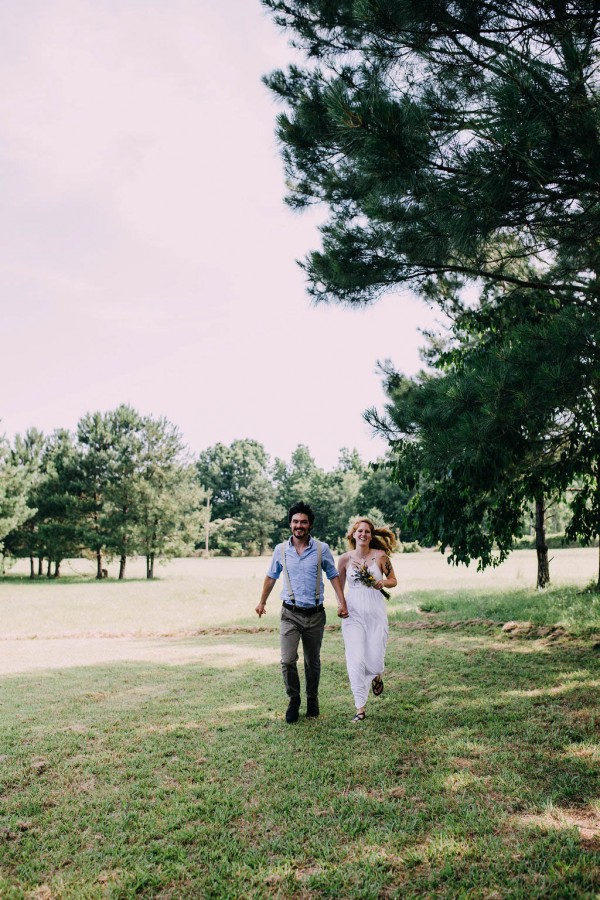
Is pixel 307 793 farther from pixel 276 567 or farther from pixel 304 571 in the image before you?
pixel 276 567

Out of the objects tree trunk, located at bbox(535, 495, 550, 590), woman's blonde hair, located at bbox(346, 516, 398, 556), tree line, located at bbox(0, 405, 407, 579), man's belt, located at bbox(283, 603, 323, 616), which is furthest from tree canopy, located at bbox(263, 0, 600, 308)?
tree line, located at bbox(0, 405, 407, 579)

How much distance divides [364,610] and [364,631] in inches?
8.2

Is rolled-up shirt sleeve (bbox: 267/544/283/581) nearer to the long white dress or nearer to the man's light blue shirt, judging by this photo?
the man's light blue shirt

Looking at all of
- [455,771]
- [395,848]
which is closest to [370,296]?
[455,771]

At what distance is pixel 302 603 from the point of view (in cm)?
568

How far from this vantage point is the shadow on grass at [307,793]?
2.96 meters

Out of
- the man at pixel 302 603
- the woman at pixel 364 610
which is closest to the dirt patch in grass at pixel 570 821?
the woman at pixel 364 610

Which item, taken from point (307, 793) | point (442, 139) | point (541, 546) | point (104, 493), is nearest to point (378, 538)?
point (307, 793)

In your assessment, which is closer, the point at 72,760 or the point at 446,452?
the point at 72,760

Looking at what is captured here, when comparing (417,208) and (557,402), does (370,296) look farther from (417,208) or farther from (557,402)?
(557,402)

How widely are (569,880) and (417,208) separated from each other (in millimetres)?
5365

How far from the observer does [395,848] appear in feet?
10.3

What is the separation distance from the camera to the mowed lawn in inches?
117

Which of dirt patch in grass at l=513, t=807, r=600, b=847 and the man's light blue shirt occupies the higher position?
the man's light blue shirt
